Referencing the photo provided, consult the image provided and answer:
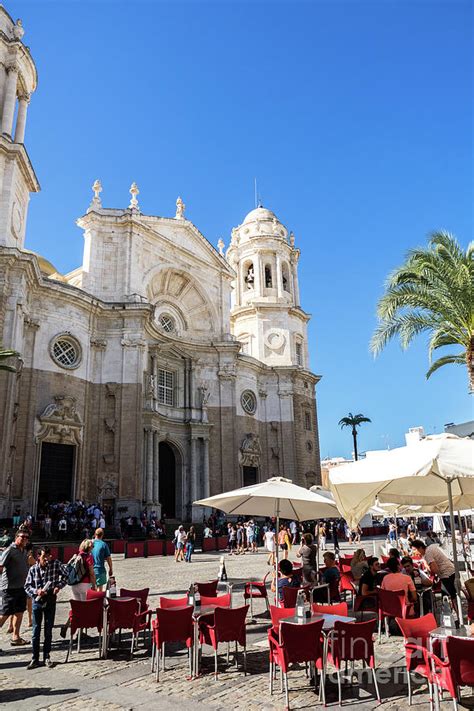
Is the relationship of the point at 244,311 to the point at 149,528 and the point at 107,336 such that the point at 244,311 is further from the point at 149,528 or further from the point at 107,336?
the point at 149,528

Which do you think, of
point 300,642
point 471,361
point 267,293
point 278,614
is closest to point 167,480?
point 267,293

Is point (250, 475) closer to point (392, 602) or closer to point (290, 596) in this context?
point (290, 596)

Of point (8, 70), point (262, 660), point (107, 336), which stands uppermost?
point (8, 70)

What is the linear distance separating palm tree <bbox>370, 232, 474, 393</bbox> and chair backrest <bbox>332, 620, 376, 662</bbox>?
13.3 metres

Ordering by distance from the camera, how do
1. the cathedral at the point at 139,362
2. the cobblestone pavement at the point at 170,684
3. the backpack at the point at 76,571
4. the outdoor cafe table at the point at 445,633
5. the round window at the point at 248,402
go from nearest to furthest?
1. the outdoor cafe table at the point at 445,633
2. the cobblestone pavement at the point at 170,684
3. the backpack at the point at 76,571
4. the cathedral at the point at 139,362
5. the round window at the point at 248,402

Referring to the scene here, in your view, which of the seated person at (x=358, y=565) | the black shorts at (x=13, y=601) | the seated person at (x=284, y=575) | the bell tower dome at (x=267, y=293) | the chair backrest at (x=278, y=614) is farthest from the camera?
the bell tower dome at (x=267, y=293)

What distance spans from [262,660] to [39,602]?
334 cm

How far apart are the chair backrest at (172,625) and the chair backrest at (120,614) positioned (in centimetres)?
96

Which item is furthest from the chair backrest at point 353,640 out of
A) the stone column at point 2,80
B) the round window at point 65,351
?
the stone column at point 2,80

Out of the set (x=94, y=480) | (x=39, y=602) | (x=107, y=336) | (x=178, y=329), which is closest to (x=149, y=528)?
(x=94, y=480)

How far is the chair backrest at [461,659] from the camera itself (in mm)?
5230

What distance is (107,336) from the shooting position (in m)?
32.4

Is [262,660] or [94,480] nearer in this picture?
[262,660]

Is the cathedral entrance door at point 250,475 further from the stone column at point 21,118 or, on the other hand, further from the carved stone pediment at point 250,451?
the stone column at point 21,118
